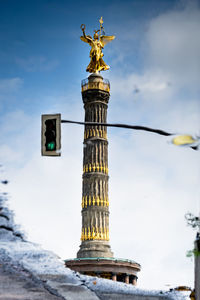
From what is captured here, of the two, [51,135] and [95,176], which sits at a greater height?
[95,176]

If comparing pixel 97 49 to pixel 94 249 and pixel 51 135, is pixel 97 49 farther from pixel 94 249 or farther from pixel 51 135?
pixel 51 135

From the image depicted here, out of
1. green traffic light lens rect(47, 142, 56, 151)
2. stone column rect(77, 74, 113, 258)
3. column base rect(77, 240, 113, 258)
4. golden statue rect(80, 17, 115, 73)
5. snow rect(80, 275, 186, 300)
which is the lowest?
snow rect(80, 275, 186, 300)

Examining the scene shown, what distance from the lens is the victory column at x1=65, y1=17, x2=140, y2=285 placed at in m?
39.8

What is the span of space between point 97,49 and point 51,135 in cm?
3536

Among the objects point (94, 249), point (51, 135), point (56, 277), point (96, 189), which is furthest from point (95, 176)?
point (51, 135)

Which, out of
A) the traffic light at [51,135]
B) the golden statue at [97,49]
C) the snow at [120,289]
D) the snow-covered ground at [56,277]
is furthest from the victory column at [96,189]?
the traffic light at [51,135]

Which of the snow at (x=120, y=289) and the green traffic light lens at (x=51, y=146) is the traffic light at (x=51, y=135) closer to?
the green traffic light lens at (x=51, y=146)

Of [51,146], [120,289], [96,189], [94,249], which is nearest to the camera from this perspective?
[51,146]

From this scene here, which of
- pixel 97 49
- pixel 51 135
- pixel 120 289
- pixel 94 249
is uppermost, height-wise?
pixel 97 49

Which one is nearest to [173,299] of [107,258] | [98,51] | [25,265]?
[25,265]

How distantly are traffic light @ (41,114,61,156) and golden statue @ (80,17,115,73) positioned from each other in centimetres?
3481

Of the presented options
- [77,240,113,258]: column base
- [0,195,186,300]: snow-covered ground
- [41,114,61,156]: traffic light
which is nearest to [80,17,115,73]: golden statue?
[77,240,113,258]: column base

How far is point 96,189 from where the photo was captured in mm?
42750

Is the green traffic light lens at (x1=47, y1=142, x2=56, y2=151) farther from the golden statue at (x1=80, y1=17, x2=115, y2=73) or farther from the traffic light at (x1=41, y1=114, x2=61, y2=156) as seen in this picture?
the golden statue at (x1=80, y1=17, x2=115, y2=73)
